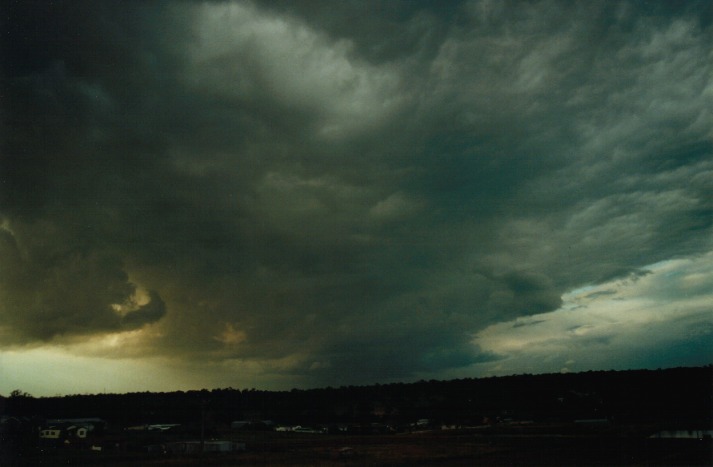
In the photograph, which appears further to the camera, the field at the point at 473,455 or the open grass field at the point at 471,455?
the field at the point at 473,455

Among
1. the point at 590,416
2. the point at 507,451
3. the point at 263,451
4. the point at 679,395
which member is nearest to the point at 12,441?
the point at 263,451

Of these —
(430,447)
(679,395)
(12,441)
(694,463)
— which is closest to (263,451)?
(430,447)

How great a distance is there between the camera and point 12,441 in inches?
4242

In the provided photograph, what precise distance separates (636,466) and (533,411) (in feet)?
428

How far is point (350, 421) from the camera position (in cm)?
18838

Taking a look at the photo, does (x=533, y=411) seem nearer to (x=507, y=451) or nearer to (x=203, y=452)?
(x=507, y=451)

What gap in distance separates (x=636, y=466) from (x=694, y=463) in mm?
6960

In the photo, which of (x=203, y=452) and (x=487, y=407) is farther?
(x=487, y=407)

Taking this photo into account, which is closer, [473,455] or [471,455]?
[473,455]

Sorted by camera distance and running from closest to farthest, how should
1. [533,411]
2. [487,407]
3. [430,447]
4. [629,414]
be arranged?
[430,447] → [629,414] → [533,411] → [487,407]

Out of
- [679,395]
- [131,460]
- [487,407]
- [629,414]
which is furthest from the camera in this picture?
[487,407]

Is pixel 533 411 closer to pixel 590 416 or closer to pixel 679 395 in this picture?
pixel 590 416

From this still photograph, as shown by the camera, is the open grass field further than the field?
No

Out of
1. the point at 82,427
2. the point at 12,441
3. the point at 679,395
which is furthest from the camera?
the point at 679,395
